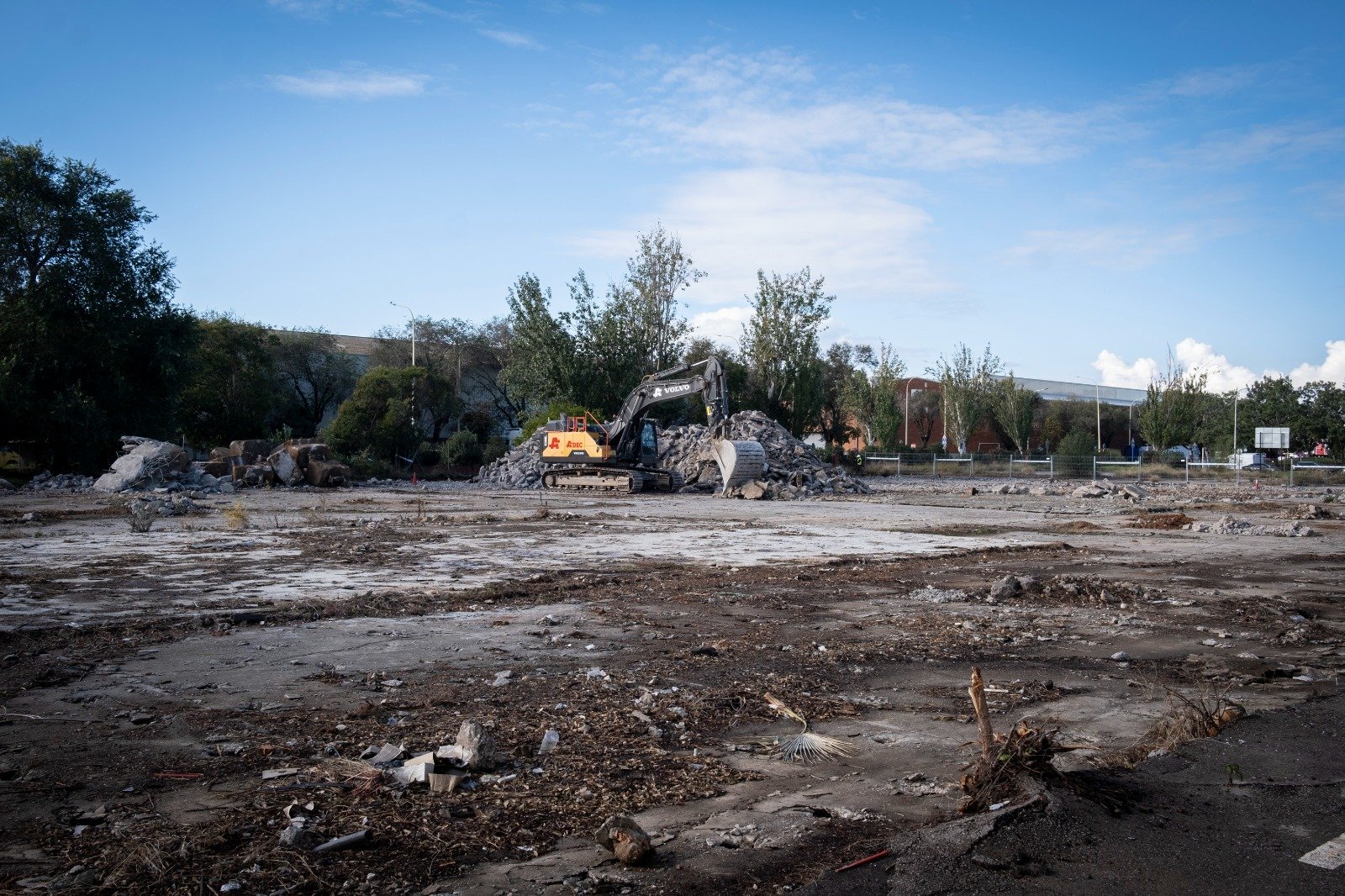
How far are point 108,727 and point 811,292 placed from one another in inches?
2106

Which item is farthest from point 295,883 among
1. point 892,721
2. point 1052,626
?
point 1052,626

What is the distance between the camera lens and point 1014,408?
Result: 65062 mm

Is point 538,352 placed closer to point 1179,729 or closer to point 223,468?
point 223,468

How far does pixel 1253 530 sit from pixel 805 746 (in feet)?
58.8

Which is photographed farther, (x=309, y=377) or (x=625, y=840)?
(x=309, y=377)

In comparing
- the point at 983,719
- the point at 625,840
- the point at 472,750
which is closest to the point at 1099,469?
the point at 983,719

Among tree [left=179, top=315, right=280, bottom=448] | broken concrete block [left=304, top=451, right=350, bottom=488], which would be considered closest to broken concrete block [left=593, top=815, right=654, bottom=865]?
broken concrete block [left=304, top=451, right=350, bottom=488]

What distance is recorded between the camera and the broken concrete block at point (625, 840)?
3.43m

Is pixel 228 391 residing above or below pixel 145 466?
above

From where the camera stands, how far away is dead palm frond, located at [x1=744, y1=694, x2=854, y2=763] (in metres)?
4.82

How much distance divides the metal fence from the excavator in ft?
66.5

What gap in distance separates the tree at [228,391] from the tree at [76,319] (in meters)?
8.38

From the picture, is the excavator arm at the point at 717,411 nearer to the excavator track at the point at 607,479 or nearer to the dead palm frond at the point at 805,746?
the excavator track at the point at 607,479

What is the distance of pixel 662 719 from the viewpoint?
5387mm
